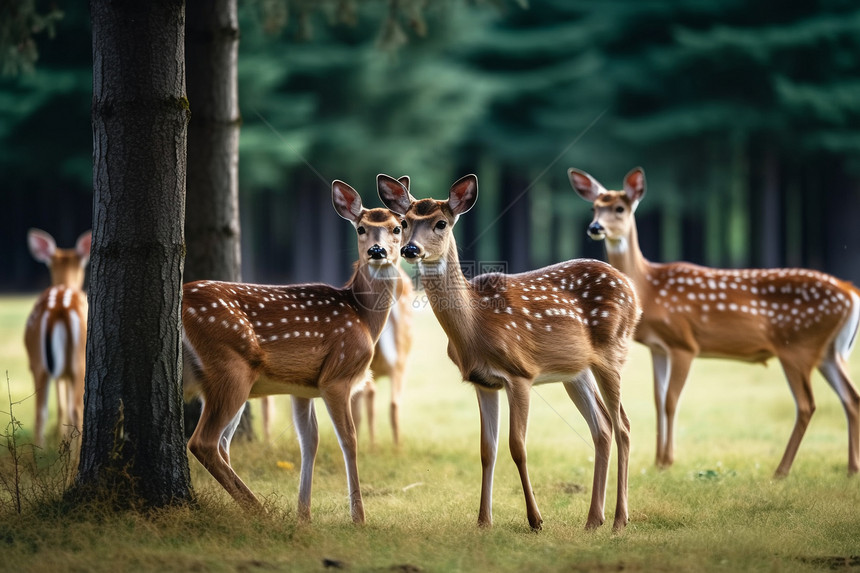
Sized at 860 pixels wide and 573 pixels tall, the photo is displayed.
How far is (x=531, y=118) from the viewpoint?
3042cm

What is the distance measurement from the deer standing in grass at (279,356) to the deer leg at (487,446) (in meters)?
0.68

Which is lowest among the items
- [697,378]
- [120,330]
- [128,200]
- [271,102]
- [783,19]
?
[697,378]

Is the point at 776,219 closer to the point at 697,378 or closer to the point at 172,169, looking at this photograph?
the point at 697,378

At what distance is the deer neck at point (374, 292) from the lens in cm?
626

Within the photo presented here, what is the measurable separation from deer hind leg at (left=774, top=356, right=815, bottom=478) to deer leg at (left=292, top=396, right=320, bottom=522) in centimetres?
338

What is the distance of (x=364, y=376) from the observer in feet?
19.8

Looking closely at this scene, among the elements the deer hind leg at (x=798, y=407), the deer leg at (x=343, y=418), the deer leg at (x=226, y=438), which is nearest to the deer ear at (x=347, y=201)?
the deer leg at (x=343, y=418)

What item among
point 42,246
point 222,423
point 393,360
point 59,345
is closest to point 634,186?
point 393,360

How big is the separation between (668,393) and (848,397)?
4.44ft

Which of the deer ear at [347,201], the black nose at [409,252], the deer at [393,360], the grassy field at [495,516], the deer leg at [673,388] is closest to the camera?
the grassy field at [495,516]

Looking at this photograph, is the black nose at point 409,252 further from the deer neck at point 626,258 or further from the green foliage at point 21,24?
the green foliage at point 21,24

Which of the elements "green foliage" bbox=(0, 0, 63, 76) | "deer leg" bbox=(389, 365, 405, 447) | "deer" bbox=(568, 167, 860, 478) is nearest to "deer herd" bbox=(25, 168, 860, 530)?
"deer" bbox=(568, 167, 860, 478)

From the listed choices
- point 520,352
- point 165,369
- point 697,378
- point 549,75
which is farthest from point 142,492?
point 549,75

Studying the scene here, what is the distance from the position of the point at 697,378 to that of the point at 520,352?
8917mm
